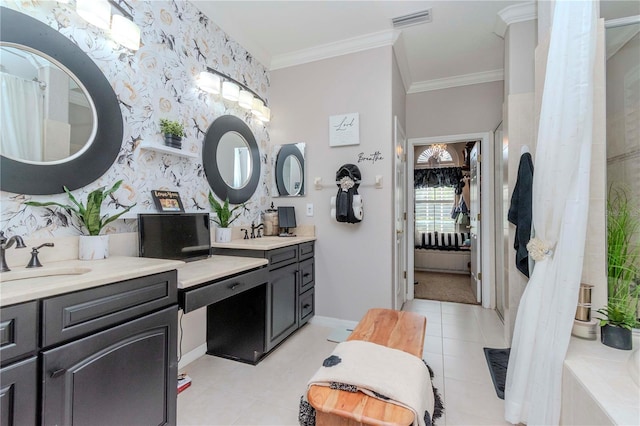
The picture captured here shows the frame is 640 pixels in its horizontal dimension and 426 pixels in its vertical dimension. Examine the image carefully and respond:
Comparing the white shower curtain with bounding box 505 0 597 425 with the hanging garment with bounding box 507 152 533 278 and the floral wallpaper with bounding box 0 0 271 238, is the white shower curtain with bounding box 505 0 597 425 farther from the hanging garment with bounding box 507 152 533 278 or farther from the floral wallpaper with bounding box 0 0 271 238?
the floral wallpaper with bounding box 0 0 271 238

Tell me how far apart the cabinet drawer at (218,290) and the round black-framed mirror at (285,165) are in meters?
Result: 1.20

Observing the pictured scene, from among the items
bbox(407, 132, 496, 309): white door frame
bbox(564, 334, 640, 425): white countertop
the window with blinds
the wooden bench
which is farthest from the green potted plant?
the window with blinds

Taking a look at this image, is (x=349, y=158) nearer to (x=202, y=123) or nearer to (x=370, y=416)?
(x=202, y=123)

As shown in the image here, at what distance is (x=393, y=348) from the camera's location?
149cm

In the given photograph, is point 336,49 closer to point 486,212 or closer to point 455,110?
point 455,110

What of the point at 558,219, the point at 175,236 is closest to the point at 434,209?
the point at 558,219

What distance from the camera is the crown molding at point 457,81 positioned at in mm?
3408

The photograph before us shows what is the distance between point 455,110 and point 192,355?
383cm

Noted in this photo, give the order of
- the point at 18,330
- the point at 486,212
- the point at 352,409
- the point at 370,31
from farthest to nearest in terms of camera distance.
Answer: the point at 486,212
the point at 370,31
the point at 352,409
the point at 18,330

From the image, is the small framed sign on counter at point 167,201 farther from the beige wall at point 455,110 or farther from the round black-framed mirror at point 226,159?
the beige wall at point 455,110

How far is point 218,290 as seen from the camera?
1.65 meters

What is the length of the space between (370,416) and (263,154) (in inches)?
102

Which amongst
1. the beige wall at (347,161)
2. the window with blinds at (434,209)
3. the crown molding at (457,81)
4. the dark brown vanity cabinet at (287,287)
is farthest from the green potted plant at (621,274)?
the window with blinds at (434,209)

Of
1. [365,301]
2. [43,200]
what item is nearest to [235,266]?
[43,200]
